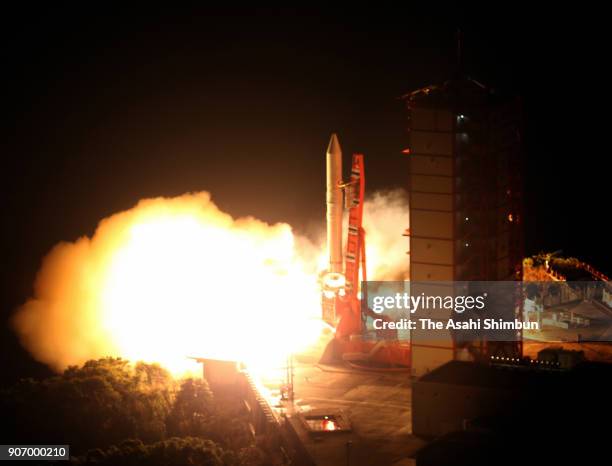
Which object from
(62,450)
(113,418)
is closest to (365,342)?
(113,418)

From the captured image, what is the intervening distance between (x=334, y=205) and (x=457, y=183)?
623 centimetres

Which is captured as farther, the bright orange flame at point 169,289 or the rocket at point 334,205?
the bright orange flame at point 169,289

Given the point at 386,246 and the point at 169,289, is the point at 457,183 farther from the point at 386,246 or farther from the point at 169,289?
the point at 386,246

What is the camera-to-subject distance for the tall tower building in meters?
→ 30.8

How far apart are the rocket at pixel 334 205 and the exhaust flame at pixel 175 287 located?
3052 millimetres

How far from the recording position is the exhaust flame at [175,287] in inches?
1554

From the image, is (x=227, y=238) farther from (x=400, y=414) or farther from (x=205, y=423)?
(x=400, y=414)

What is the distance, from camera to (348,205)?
3519 cm

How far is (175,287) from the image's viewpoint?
1651 inches

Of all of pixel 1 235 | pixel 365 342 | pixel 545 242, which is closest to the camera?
pixel 365 342

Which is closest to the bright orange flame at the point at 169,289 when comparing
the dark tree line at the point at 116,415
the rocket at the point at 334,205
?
the rocket at the point at 334,205

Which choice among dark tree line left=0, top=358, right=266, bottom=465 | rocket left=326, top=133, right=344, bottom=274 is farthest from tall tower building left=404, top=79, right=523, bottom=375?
dark tree line left=0, top=358, right=266, bottom=465

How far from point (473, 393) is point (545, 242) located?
1406 inches

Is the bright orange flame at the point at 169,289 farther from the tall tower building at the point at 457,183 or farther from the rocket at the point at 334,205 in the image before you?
the tall tower building at the point at 457,183
